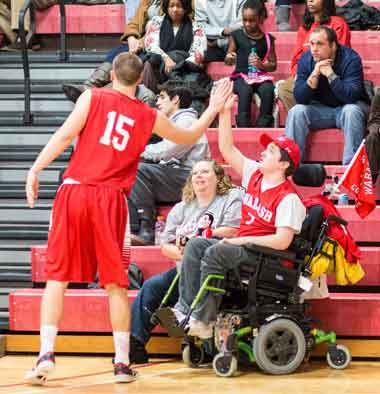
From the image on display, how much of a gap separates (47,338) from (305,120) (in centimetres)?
264

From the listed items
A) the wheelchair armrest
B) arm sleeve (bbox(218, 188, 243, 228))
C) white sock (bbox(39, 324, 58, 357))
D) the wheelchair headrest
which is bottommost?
white sock (bbox(39, 324, 58, 357))

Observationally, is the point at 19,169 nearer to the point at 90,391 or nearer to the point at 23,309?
the point at 23,309

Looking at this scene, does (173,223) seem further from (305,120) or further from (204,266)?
(305,120)

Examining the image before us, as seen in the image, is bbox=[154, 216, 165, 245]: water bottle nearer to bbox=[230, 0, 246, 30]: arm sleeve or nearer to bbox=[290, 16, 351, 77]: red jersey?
bbox=[290, 16, 351, 77]: red jersey

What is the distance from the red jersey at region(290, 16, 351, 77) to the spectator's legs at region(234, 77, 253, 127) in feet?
1.18

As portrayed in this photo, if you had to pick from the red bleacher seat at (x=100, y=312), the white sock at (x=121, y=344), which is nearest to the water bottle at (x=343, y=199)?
the red bleacher seat at (x=100, y=312)

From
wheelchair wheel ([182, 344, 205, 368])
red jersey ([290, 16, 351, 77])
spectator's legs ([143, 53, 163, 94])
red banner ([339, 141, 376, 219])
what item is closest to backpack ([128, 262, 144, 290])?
wheelchair wheel ([182, 344, 205, 368])

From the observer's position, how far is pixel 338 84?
7.78m

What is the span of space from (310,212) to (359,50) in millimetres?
2877

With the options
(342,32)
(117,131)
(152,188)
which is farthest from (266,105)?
(117,131)

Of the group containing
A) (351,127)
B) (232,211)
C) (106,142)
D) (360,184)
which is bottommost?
(232,211)

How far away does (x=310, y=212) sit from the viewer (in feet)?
21.3

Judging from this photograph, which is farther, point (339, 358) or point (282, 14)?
point (282, 14)

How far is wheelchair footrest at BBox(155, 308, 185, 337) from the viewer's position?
628 centimetres
